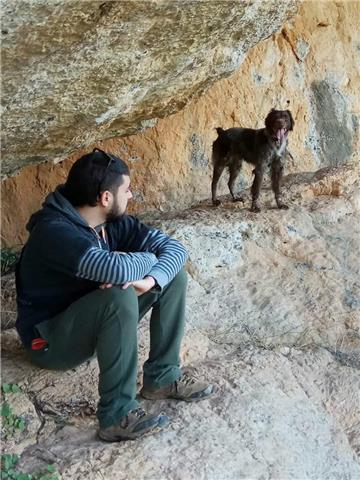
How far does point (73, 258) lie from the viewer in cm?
289

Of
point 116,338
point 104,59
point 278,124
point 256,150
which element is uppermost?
point 104,59

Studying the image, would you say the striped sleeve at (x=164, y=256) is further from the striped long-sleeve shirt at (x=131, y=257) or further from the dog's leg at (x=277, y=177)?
the dog's leg at (x=277, y=177)

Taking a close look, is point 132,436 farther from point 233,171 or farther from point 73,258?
point 233,171

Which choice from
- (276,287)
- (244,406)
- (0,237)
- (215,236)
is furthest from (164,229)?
(244,406)

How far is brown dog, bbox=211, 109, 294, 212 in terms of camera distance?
5914 mm

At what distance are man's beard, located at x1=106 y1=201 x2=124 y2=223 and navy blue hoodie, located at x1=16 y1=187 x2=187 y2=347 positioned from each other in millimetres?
65

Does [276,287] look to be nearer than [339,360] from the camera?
No

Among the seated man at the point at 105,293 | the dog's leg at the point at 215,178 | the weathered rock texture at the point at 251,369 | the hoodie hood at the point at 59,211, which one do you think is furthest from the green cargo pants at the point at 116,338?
the dog's leg at the point at 215,178

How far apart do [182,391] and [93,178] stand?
1.13 metres

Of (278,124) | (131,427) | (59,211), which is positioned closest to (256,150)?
(278,124)

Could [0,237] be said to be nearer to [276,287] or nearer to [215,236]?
[215,236]

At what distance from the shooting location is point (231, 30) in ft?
13.7

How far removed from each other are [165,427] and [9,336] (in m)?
1.14

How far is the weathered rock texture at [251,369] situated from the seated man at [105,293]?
0.15m
